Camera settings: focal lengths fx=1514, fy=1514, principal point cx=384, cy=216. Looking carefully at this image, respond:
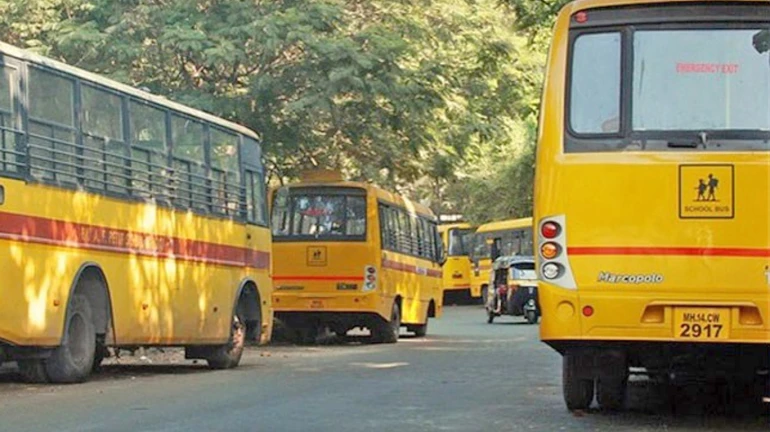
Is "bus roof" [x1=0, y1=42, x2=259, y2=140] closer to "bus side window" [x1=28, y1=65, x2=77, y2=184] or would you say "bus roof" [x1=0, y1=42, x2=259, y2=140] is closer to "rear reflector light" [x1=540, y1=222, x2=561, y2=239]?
"bus side window" [x1=28, y1=65, x2=77, y2=184]

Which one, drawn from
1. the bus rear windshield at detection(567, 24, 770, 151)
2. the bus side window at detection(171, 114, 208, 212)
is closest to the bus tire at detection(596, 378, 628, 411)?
the bus rear windshield at detection(567, 24, 770, 151)

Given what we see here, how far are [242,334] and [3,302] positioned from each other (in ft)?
20.2

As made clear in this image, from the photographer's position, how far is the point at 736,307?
11.0m

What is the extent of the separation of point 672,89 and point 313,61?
13.1m

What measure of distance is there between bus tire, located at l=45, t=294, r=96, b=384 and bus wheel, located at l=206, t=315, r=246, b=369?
11.2ft

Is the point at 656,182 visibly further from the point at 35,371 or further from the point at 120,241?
the point at 35,371

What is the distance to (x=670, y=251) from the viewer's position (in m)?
11.1

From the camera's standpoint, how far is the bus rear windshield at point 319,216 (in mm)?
26406

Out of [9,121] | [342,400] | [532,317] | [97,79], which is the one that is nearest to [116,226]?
[97,79]

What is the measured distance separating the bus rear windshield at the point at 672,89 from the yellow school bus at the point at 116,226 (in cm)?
576

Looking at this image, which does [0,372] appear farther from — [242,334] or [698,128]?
[698,128]

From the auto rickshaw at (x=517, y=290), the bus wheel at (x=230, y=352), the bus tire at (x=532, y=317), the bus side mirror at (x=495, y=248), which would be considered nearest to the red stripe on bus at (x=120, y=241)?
the bus wheel at (x=230, y=352)

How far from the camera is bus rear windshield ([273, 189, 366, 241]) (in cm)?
2641

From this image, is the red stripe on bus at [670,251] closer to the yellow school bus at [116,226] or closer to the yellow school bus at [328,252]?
the yellow school bus at [116,226]
